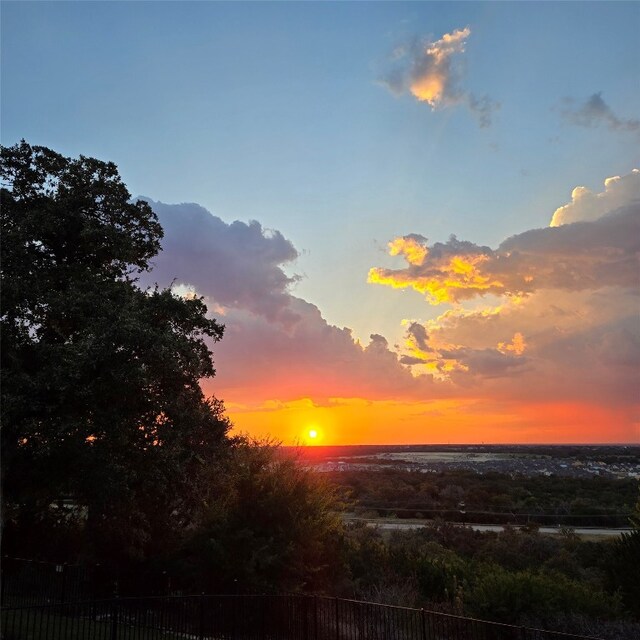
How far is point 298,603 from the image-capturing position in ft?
50.8

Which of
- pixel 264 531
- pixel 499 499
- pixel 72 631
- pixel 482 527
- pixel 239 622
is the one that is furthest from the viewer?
pixel 499 499

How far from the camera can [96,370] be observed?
16.3 metres

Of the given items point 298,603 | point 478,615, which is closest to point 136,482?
point 298,603

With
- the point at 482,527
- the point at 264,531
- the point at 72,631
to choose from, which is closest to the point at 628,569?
the point at 264,531

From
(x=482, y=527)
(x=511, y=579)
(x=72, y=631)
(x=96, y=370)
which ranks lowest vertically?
(x=482, y=527)

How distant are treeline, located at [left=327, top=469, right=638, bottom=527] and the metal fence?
31.1 m

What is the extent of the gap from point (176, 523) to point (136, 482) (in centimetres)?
→ 402

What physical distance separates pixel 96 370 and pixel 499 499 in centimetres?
5362

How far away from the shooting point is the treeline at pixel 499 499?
169 feet

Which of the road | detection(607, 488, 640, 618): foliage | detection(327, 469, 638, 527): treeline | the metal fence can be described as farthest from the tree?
detection(327, 469, 638, 527): treeline

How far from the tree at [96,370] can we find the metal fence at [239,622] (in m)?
3.23

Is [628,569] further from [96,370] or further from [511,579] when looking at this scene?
[96,370]

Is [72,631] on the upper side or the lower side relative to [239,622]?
upper

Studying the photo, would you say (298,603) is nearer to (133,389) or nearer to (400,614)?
(400,614)
